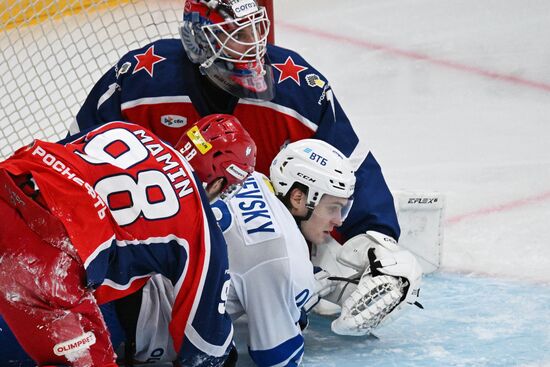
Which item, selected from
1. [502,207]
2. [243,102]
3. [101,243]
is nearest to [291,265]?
[101,243]

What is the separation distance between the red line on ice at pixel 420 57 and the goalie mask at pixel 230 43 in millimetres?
2191

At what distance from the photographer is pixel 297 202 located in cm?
308

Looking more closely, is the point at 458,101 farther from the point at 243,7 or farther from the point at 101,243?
the point at 101,243

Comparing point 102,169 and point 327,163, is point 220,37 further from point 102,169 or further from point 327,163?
point 102,169

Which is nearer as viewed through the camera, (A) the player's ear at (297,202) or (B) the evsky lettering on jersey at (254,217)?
(B) the evsky lettering on jersey at (254,217)

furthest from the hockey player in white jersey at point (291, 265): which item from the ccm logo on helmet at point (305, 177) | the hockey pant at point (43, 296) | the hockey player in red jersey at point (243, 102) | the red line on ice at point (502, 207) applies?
the red line on ice at point (502, 207)

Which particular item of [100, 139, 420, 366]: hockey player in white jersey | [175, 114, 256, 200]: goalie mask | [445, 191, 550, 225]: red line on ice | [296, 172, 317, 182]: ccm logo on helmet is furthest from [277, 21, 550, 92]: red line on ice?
[175, 114, 256, 200]: goalie mask

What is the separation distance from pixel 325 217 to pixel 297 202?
0.09 meters

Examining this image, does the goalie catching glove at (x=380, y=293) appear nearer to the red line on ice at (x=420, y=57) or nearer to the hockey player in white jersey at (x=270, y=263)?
the hockey player in white jersey at (x=270, y=263)

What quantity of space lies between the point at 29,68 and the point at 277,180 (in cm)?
172

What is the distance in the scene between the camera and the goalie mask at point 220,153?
2.69 metres

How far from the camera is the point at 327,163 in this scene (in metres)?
3.04

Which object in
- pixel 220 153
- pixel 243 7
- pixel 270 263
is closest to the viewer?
pixel 220 153

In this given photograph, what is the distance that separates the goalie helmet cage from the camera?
4336mm
